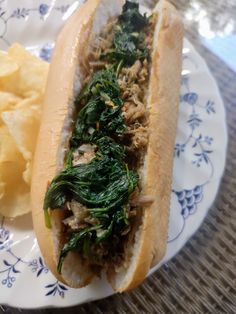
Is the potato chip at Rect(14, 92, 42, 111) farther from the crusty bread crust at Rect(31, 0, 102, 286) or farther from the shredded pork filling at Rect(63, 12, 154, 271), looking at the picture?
the shredded pork filling at Rect(63, 12, 154, 271)

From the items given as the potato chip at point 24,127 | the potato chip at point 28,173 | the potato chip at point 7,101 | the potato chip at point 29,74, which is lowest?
the potato chip at point 28,173

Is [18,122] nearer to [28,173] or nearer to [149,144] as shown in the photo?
[28,173]

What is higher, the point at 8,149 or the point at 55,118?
the point at 55,118

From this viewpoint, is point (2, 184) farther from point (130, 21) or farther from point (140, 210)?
point (130, 21)

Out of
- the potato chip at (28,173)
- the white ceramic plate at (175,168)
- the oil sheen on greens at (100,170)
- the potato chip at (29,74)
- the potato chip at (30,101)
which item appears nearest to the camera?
the oil sheen on greens at (100,170)

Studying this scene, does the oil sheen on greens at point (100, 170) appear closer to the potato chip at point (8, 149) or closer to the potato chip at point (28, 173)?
the potato chip at point (28, 173)

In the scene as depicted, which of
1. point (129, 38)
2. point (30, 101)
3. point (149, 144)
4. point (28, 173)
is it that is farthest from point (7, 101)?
point (149, 144)

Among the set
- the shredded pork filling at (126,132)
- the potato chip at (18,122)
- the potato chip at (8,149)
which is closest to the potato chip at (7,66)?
the potato chip at (18,122)

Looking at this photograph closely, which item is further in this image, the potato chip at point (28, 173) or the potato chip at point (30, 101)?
the potato chip at point (30, 101)
